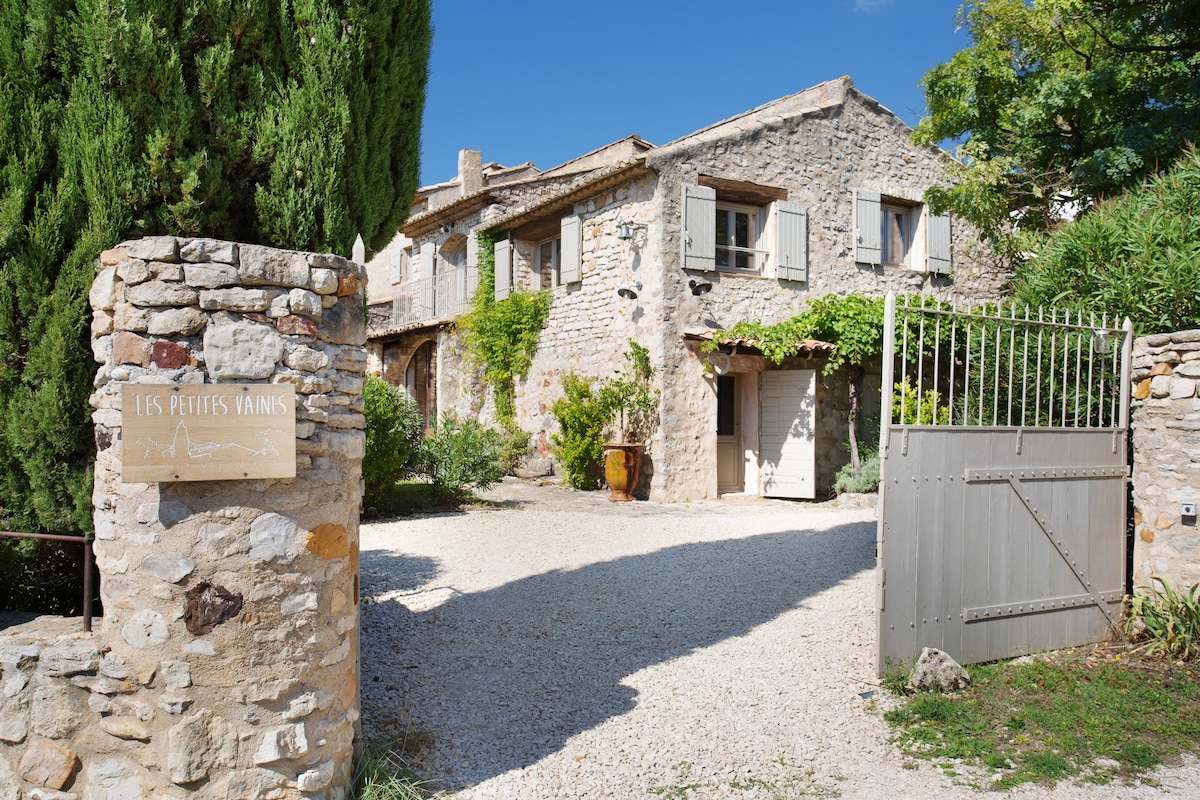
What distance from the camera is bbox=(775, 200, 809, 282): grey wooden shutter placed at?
11.9m

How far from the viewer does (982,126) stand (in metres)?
10.9

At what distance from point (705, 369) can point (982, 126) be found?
4.85m

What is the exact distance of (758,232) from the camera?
1228 cm

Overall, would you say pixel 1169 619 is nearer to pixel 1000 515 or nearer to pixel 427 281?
pixel 1000 515

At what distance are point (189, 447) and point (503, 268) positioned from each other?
37.2 ft

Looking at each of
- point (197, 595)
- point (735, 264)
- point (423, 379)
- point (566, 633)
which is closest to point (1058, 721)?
point (566, 633)

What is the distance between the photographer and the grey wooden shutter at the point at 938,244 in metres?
13.4

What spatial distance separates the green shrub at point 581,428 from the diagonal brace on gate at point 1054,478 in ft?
23.6

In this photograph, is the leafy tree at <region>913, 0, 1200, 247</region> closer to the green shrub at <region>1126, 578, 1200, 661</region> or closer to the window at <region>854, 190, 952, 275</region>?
the window at <region>854, 190, 952, 275</region>

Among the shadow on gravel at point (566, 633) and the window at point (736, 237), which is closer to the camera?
the shadow on gravel at point (566, 633)

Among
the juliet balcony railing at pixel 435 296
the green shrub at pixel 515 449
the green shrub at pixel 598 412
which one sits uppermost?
the juliet balcony railing at pixel 435 296

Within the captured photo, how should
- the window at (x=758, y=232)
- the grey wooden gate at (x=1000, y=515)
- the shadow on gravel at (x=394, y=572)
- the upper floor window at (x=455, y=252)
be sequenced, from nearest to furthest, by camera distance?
the grey wooden gate at (x=1000, y=515)
the shadow on gravel at (x=394, y=572)
the window at (x=758, y=232)
the upper floor window at (x=455, y=252)

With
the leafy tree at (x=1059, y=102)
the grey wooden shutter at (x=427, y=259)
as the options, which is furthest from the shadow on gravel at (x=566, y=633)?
the grey wooden shutter at (x=427, y=259)

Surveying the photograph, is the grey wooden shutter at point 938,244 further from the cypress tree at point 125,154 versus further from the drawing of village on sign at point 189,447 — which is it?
the drawing of village on sign at point 189,447
